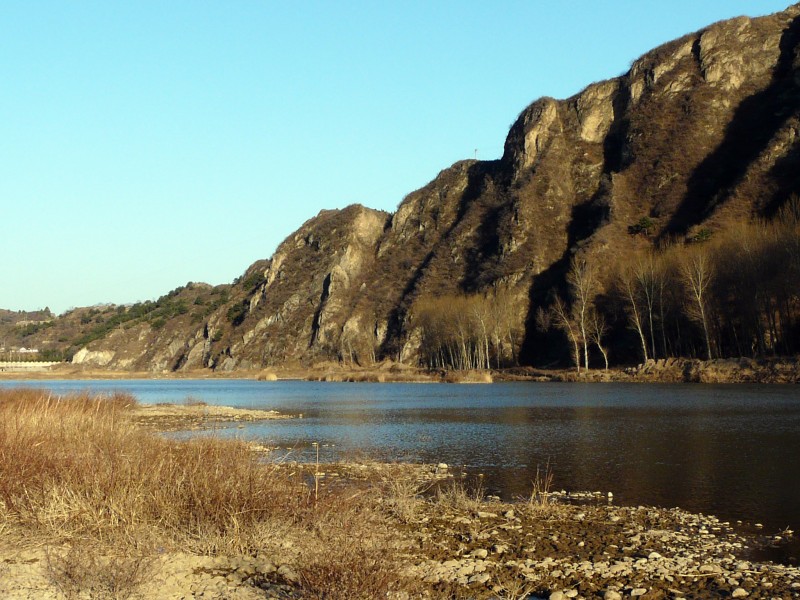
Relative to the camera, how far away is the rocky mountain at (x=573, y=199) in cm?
12212

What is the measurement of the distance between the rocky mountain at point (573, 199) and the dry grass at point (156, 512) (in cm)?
9975

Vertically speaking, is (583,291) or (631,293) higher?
(583,291)

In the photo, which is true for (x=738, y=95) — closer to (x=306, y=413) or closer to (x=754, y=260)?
(x=754, y=260)

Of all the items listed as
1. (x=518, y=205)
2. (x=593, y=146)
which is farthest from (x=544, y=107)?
(x=518, y=205)

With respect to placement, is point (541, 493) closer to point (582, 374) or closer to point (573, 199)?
point (582, 374)

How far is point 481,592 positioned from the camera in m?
10.4

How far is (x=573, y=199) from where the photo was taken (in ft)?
487

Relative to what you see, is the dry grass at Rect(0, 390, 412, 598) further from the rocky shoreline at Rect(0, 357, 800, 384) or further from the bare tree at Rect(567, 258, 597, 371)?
the bare tree at Rect(567, 258, 597, 371)

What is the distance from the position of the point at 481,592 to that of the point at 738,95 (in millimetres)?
151470

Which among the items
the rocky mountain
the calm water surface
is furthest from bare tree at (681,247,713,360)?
the calm water surface

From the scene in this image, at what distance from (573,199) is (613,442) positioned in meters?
125

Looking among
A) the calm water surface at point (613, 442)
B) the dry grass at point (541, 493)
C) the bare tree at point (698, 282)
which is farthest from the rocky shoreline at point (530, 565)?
the bare tree at point (698, 282)

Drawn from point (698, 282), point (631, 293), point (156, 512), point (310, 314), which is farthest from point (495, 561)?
point (310, 314)

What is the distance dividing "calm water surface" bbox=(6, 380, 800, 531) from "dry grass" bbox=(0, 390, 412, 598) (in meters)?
1.48
